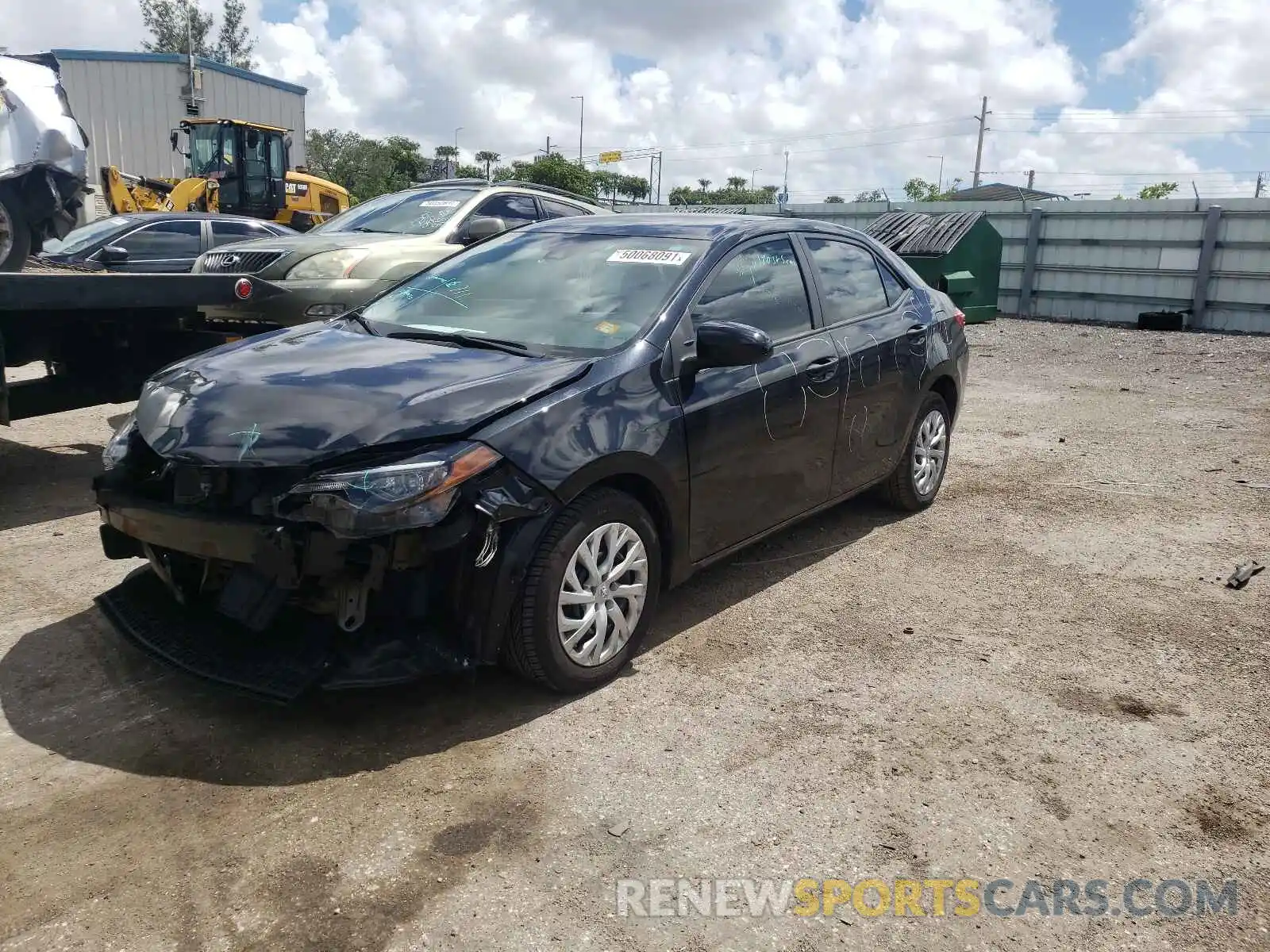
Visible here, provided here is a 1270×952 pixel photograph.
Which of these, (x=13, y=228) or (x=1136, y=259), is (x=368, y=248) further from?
(x=1136, y=259)

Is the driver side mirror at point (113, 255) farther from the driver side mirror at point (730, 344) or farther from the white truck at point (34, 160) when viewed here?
the driver side mirror at point (730, 344)

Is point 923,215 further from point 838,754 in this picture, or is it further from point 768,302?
point 838,754

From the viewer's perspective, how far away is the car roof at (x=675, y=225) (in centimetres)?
431

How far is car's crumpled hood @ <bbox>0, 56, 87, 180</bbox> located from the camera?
550 cm

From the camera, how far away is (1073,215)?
18.2 meters

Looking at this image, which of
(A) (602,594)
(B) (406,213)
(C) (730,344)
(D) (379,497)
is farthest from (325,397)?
(B) (406,213)

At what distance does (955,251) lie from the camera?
15195mm

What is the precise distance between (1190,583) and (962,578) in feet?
3.47

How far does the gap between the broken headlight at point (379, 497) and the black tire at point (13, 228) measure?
3.89 m

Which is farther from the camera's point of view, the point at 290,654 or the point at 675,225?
the point at 675,225

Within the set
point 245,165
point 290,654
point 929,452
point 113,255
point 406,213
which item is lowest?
point 290,654

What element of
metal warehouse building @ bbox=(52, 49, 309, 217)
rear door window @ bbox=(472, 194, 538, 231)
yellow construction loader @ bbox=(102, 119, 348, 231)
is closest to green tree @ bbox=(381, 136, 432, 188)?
metal warehouse building @ bbox=(52, 49, 309, 217)

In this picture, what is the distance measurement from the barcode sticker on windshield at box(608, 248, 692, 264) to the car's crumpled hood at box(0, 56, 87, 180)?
3.69 m

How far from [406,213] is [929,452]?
5066mm
